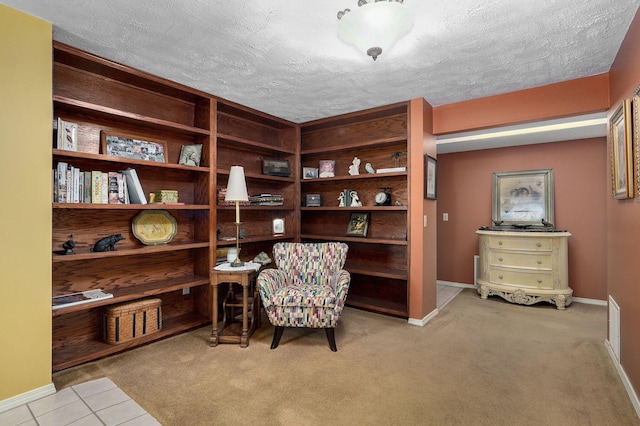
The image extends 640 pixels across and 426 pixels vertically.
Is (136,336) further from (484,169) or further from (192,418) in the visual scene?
(484,169)

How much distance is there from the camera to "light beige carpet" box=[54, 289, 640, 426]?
1.83 meters

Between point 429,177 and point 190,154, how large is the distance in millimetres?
2458

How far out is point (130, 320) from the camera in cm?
267

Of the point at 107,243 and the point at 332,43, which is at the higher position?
the point at 332,43

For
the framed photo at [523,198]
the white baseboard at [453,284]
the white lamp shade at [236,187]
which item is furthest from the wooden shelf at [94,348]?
the framed photo at [523,198]

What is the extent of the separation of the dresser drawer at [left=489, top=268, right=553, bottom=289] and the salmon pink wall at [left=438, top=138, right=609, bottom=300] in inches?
25.5

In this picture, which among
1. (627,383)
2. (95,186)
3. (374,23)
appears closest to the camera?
(374,23)

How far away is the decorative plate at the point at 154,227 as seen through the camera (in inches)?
113

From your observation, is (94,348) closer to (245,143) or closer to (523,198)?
(245,143)

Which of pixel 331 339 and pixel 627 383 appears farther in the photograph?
pixel 331 339

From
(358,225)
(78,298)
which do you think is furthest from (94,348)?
(358,225)

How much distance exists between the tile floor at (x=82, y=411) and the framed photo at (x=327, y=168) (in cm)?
297

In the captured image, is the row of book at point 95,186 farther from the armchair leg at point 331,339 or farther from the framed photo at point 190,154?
the armchair leg at point 331,339

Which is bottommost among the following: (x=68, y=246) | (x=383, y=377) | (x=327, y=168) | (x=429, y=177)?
(x=383, y=377)
